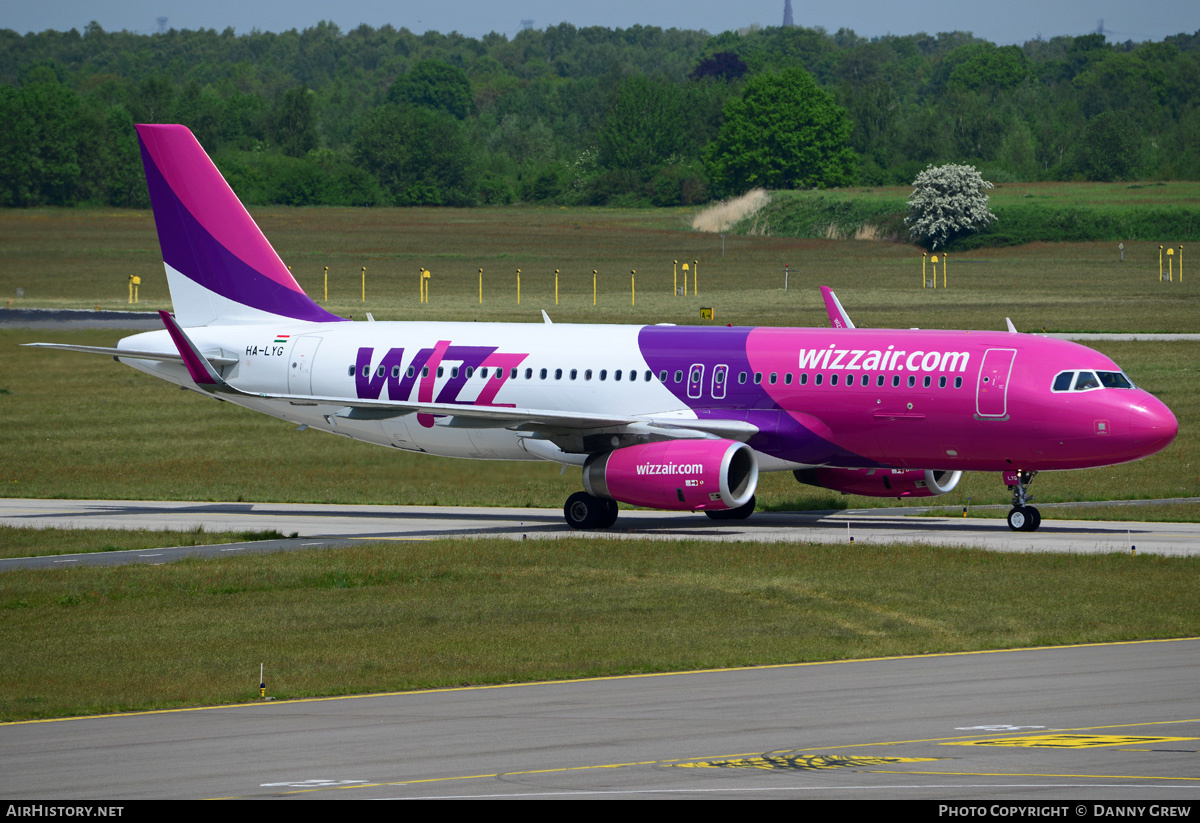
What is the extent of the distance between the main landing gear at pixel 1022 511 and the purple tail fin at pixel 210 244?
19.9 m

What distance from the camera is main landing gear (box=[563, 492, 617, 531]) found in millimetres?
41375

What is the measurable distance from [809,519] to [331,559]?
544 inches

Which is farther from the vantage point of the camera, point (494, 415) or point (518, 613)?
point (494, 415)

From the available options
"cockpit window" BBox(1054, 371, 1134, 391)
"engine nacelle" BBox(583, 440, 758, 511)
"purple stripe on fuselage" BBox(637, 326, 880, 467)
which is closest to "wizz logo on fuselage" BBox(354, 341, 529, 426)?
"purple stripe on fuselage" BBox(637, 326, 880, 467)

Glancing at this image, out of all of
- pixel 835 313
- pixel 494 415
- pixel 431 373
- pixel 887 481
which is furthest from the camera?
pixel 835 313

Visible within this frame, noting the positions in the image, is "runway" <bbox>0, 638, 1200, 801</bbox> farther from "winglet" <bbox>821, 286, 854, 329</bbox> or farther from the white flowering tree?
the white flowering tree

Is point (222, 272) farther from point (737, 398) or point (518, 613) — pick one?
point (518, 613)

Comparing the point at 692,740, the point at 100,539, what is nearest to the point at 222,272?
the point at 100,539

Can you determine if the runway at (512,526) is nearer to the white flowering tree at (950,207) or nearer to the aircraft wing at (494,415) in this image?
the aircraft wing at (494,415)

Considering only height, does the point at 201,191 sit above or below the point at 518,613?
above

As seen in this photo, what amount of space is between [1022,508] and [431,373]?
51.2 feet

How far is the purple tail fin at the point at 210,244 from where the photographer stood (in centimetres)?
4725

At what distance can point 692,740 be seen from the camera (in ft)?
62.2

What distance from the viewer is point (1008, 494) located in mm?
47562
